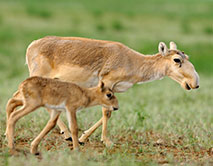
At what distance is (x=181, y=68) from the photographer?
26.2 ft

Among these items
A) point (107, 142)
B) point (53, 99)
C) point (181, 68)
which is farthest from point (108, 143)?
point (181, 68)

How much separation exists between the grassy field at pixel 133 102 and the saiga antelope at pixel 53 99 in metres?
0.34

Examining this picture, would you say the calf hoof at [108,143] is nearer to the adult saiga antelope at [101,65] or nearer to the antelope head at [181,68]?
the adult saiga antelope at [101,65]

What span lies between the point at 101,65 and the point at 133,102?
14.5ft

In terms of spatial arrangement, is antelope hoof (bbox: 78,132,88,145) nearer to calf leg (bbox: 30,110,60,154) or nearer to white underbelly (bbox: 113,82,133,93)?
white underbelly (bbox: 113,82,133,93)

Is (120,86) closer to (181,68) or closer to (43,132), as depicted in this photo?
(181,68)

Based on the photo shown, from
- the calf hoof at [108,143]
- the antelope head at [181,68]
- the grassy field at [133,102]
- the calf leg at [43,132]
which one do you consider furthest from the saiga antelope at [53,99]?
the antelope head at [181,68]

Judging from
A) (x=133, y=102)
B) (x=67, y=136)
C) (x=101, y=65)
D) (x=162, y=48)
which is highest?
(x=162, y=48)

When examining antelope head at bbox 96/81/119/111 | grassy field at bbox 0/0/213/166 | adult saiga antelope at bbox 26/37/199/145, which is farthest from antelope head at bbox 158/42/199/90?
→ antelope head at bbox 96/81/119/111

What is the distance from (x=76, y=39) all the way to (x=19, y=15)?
19.6 m

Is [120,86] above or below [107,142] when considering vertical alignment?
above

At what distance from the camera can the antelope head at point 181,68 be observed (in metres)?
7.89

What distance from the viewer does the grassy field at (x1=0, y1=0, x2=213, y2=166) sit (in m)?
6.73

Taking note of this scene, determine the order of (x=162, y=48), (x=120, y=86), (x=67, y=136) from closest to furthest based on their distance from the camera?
(x=67, y=136) → (x=120, y=86) → (x=162, y=48)
